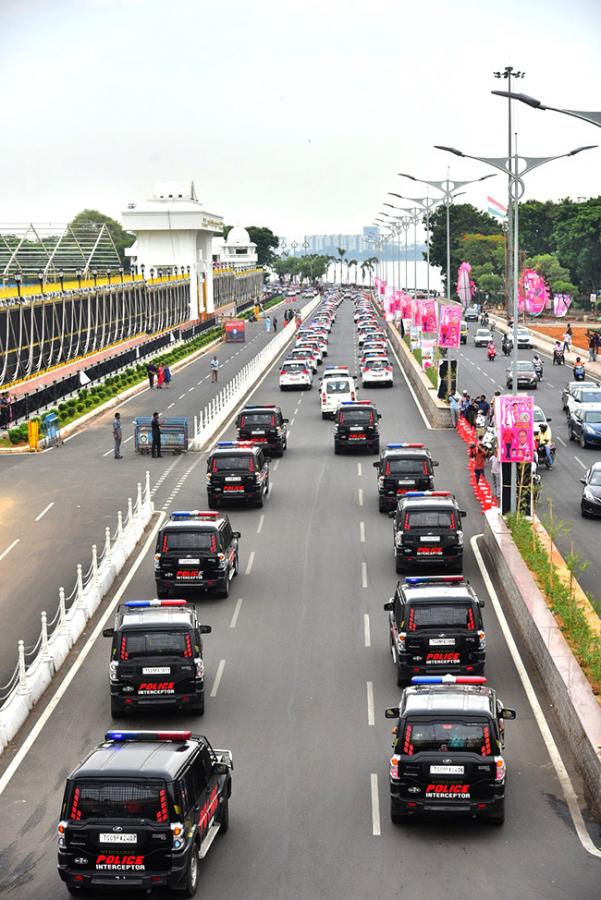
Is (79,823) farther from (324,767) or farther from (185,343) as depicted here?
(185,343)

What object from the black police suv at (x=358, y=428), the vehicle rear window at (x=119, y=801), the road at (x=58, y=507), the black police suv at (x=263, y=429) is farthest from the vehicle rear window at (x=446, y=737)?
the black police suv at (x=263, y=429)

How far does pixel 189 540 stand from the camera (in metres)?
27.1

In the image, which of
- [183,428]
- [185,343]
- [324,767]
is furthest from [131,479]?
[185,343]

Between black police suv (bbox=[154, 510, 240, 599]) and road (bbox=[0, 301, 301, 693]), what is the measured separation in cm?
242

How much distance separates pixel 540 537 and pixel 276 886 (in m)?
16.5

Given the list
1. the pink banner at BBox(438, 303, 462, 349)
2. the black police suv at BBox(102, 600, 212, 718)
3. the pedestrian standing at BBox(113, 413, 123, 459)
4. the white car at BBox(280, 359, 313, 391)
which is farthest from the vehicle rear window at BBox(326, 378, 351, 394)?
the black police suv at BBox(102, 600, 212, 718)

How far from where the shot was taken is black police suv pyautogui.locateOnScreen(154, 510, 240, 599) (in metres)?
26.9

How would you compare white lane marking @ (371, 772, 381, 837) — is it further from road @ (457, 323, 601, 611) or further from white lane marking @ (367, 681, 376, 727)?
road @ (457, 323, 601, 611)

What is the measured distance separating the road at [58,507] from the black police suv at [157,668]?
3.57m

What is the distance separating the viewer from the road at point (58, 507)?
2800 centimetres

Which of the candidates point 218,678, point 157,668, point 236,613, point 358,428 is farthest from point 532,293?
point 157,668

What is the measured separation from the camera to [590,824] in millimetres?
15992

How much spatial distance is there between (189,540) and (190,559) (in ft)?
1.28

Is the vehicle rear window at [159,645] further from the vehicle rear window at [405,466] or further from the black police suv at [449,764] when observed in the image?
the vehicle rear window at [405,466]
